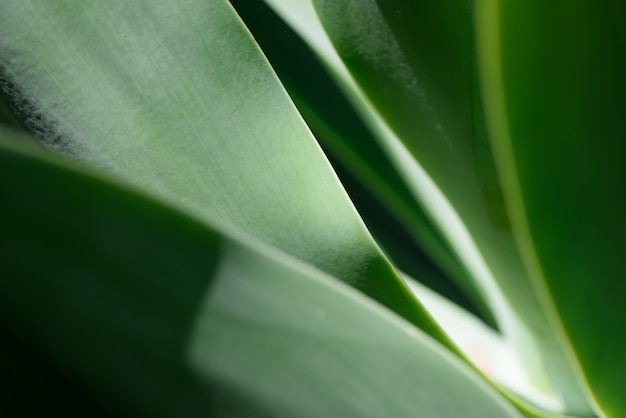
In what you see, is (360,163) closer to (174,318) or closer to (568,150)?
(568,150)

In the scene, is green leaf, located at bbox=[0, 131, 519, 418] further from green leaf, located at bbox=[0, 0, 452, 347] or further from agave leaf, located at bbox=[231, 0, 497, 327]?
agave leaf, located at bbox=[231, 0, 497, 327]

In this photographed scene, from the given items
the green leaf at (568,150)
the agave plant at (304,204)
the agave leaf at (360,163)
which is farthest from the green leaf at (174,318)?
the agave leaf at (360,163)

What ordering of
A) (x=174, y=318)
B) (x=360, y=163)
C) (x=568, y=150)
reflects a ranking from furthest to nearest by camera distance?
(x=360, y=163) → (x=568, y=150) → (x=174, y=318)

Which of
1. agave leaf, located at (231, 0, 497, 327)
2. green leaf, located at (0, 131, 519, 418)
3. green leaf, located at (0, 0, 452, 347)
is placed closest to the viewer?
green leaf, located at (0, 131, 519, 418)

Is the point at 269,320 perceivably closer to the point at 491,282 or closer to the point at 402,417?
the point at 402,417

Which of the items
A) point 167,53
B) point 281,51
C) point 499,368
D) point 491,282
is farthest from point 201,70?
point 499,368

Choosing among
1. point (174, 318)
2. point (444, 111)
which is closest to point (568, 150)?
point (444, 111)

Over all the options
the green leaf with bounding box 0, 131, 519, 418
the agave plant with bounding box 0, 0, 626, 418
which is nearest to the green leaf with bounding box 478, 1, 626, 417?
the agave plant with bounding box 0, 0, 626, 418

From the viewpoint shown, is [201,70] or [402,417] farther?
[201,70]
